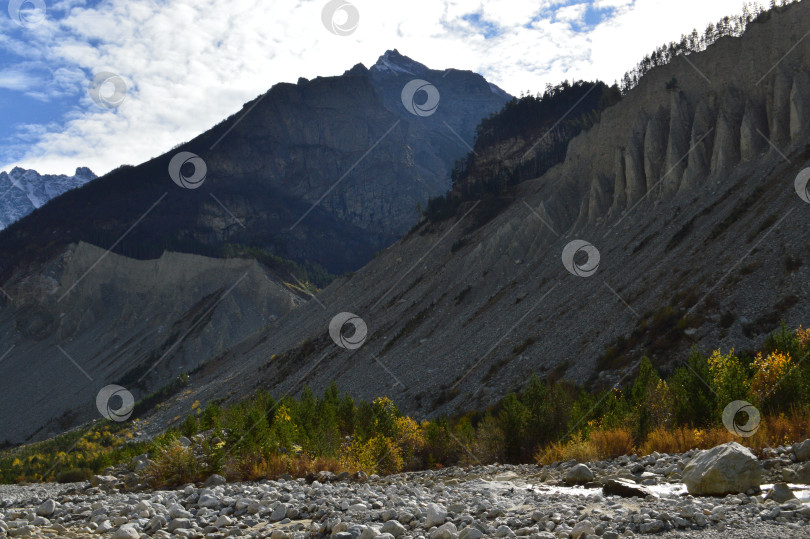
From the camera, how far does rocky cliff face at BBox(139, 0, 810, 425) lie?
31.4 meters

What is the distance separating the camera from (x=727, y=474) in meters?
9.67

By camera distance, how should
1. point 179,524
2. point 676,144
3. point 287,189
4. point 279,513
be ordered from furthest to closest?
point 287,189, point 676,144, point 279,513, point 179,524

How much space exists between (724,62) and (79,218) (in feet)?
494

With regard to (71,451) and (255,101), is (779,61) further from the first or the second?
(255,101)

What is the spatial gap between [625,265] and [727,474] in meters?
33.6

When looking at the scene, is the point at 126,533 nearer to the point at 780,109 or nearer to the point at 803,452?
the point at 803,452

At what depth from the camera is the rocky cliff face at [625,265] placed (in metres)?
31.4

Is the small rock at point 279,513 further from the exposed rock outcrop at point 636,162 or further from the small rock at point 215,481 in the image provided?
the exposed rock outcrop at point 636,162

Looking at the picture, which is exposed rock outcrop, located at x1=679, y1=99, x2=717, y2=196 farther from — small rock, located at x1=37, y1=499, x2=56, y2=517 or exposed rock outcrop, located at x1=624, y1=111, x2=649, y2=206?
small rock, located at x1=37, y1=499, x2=56, y2=517

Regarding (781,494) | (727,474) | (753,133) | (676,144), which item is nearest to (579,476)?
(727,474)

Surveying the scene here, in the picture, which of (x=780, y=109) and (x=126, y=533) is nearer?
(x=126, y=533)

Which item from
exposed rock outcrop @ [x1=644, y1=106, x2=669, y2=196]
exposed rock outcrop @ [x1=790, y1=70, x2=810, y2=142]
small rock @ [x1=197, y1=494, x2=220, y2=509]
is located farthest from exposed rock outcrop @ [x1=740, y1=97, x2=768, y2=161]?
small rock @ [x1=197, y1=494, x2=220, y2=509]

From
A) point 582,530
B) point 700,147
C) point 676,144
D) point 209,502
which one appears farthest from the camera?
point 676,144

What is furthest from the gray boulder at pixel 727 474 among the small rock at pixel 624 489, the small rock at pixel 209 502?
the small rock at pixel 209 502
